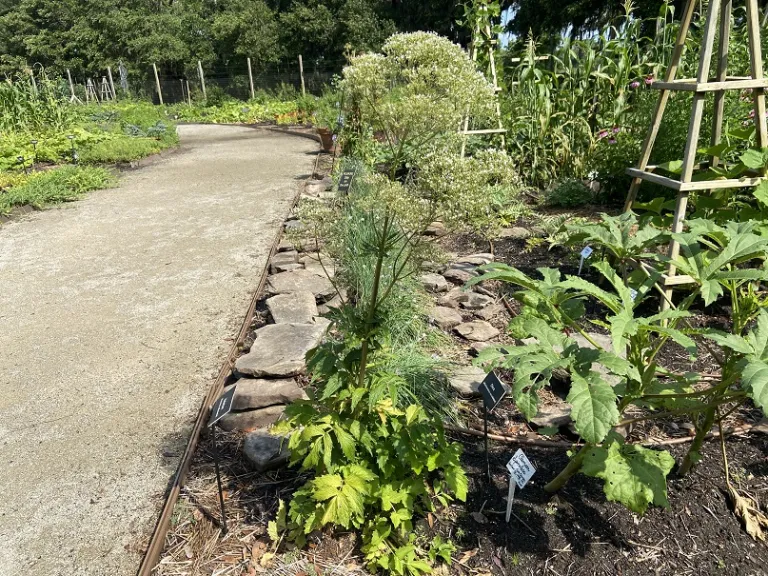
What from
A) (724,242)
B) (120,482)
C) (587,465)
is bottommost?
(120,482)

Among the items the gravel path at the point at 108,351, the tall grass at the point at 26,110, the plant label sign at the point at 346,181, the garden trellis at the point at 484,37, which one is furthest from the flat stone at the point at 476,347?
the tall grass at the point at 26,110

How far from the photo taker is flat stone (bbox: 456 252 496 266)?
4586mm

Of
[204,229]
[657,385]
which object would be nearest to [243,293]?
[204,229]

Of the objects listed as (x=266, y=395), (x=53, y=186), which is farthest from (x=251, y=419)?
(x=53, y=186)

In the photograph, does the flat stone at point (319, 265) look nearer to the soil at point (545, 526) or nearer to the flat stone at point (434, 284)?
the flat stone at point (434, 284)

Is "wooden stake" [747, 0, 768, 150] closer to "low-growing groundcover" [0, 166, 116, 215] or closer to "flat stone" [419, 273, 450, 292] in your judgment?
"flat stone" [419, 273, 450, 292]

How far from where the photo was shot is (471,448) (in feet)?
8.04

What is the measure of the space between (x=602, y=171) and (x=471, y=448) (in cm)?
388

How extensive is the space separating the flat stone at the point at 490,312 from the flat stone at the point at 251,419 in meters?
1.62

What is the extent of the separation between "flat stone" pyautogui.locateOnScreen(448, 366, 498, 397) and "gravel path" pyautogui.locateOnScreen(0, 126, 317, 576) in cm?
144

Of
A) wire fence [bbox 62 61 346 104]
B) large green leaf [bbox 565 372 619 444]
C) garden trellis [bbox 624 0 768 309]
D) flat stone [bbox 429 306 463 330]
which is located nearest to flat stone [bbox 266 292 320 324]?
flat stone [bbox 429 306 463 330]

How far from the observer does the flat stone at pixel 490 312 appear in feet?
12.3

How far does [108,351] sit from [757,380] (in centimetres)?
365

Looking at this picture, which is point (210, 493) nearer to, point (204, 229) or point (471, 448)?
point (471, 448)
